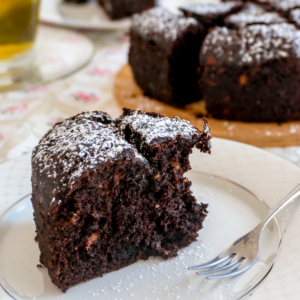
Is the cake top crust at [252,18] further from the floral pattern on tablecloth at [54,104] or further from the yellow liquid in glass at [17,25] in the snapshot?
the yellow liquid in glass at [17,25]

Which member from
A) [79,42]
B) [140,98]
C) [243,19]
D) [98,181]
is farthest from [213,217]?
[79,42]

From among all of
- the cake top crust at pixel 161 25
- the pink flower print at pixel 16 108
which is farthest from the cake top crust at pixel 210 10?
the pink flower print at pixel 16 108

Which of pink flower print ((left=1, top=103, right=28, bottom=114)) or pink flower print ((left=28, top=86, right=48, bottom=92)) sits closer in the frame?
pink flower print ((left=1, top=103, right=28, bottom=114))

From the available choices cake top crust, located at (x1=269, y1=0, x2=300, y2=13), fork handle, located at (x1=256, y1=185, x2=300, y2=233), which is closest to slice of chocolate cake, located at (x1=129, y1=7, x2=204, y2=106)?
cake top crust, located at (x1=269, y1=0, x2=300, y2=13)

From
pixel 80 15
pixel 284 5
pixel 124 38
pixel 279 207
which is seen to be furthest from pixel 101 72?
pixel 279 207

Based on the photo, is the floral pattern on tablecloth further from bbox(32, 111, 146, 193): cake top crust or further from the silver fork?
Result: bbox(32, 111, 146, 193): cake top crust

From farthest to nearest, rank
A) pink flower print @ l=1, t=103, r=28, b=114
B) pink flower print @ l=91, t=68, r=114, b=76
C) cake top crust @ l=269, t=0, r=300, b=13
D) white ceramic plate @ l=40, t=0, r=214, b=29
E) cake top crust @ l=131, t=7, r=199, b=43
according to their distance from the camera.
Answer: white ceramic plate @ l=40, t=0, r=214, b=29 → pink flower print @ l=91, t=68, r=114, b=76 → cake top crust @ l=269, t=0, r=300, b=13 → pink flower print @ l=1, t=103, r=28, b=114 → cake top crust @ l=131, t=7, r=199, b=43
